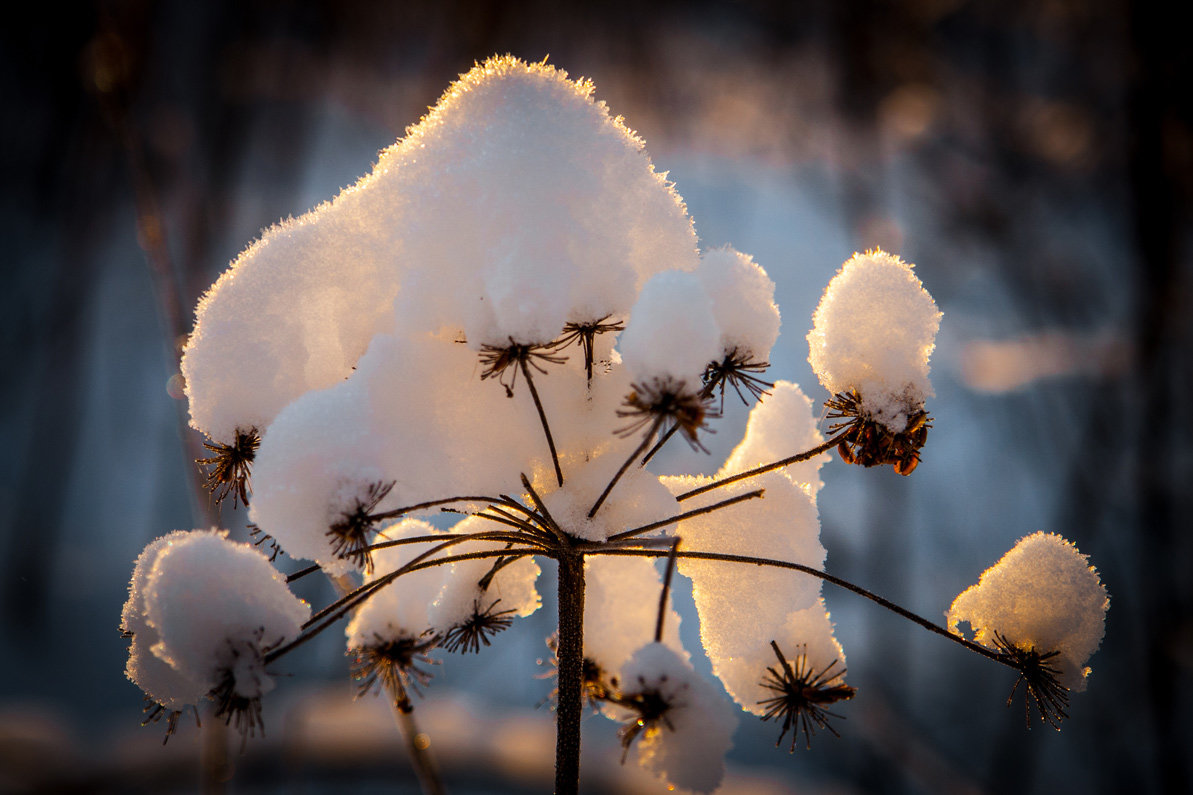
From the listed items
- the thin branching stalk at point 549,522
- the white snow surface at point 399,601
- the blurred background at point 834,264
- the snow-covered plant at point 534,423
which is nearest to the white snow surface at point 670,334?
the snow-covered plant at point 534,423

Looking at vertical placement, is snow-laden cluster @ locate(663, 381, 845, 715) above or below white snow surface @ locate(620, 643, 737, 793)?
above

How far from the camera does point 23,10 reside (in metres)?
2.46

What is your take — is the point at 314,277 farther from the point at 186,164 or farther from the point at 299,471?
the point at 186,164

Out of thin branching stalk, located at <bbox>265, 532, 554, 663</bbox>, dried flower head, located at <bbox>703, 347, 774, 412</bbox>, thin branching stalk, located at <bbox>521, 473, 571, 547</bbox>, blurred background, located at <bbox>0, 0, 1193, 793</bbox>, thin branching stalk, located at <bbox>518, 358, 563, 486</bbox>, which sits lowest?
thin branching stalk, located at <bbox>265, 532, 554, 663</bbox>

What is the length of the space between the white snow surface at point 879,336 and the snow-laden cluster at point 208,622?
1.35ft

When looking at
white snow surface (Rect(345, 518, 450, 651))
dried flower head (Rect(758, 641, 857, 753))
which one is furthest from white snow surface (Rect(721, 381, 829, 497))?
white snow surface (Rect(345, 518, 450, 651))

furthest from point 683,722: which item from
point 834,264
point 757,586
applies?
point 834,264

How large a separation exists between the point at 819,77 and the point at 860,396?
2297 millimetres

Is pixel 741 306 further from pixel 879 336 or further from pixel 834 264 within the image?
pixel 834 264

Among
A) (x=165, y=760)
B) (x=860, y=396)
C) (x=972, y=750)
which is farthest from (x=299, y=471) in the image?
(x=972, y=750)

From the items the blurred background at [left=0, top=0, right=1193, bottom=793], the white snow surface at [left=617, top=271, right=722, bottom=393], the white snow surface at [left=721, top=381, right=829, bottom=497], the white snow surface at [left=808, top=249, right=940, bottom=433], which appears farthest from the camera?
the blurred background at [left=0, top=0, right=1193, bottom=793]

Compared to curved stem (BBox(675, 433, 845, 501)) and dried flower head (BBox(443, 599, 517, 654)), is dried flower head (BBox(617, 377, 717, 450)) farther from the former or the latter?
dried flower head (BBox(443, 599, 517, 654))

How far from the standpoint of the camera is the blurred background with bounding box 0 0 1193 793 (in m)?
1.91

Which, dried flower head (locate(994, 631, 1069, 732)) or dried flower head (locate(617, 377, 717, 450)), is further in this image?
dried flower head (locate(994, 631, 1069, 732))
